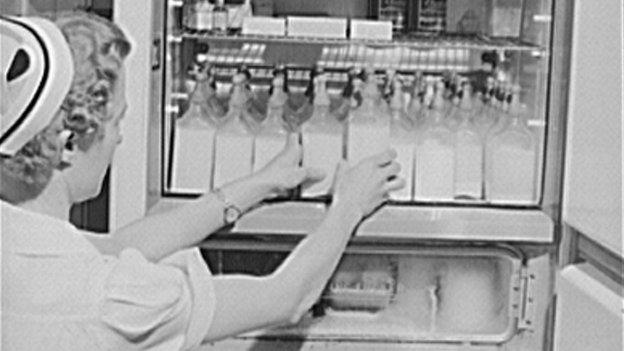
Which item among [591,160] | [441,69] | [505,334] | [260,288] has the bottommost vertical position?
[505,334]

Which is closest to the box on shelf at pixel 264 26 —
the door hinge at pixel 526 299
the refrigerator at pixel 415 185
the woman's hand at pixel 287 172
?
the refrigerator at pixel 415 185

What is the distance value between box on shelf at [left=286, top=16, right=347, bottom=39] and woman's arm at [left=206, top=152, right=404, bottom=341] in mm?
264

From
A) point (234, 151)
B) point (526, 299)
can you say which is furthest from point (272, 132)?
point (526, 299)

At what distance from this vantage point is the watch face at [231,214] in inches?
79.4

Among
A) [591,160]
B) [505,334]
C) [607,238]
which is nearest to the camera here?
[607,238]

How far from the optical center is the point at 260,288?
5.55 ft

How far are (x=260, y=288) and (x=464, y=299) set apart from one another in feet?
2.30

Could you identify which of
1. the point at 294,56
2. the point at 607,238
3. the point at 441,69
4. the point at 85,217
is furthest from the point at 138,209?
the point at 607,238

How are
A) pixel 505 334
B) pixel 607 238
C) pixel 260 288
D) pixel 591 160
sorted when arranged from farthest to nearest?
pixel 505 334, pixel 591 160, pixel 607 238, pixel 260 288

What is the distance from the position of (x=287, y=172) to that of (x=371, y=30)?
345mm

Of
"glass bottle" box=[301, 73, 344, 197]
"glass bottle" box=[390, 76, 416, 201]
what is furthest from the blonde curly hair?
"glass bottle" box=[390, 76, 416, 201]

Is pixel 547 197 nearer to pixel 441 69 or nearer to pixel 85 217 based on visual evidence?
pixel 441 69

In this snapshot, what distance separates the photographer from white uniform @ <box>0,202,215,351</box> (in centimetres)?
153

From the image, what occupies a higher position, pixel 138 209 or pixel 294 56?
pixel 294 56
